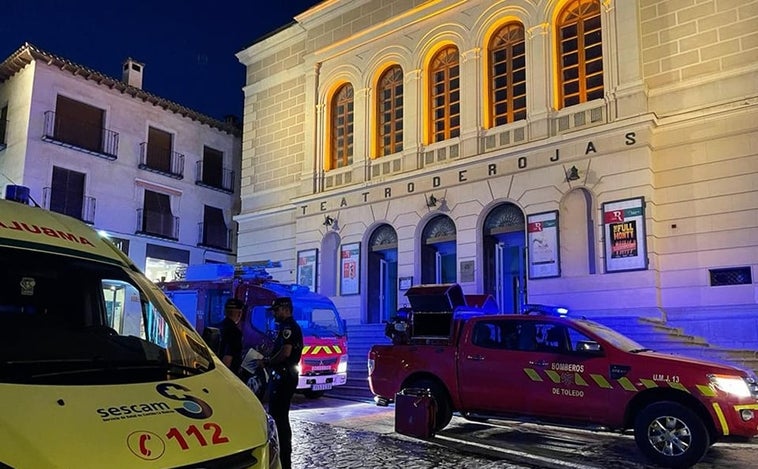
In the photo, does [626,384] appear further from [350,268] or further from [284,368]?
[350,268]

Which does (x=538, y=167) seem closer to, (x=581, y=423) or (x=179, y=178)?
(x=581, y=423)

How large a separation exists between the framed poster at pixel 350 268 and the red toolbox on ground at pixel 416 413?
12.6 m

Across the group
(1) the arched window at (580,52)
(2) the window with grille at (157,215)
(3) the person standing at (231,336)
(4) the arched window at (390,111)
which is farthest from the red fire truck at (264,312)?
(2) the window with grille at (157,215)

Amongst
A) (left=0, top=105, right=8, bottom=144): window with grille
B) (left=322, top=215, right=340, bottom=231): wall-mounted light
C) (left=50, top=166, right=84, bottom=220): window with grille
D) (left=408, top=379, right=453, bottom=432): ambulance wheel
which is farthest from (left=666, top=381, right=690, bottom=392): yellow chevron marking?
(left=0, top=105, right=8, bottom=144): window with grille

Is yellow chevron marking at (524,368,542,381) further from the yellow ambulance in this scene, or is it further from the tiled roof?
the tiled roof

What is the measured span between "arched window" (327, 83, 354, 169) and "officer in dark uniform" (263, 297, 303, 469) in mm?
16887

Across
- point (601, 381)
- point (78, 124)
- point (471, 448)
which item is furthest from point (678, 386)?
point (78, 124)

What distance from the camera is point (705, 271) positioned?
15.6 meters

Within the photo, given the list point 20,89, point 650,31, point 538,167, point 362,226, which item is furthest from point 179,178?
point 650,31

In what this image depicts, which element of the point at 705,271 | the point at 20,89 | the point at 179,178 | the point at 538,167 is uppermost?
the point at 20,89

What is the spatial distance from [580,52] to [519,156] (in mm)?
3445

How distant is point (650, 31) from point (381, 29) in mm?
9274

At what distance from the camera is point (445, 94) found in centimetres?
2119

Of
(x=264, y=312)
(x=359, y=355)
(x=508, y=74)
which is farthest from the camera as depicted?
(x=508, y=74)
